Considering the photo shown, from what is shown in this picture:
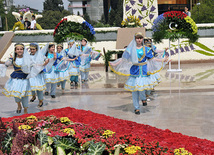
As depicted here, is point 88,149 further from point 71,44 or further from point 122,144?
point 71,44

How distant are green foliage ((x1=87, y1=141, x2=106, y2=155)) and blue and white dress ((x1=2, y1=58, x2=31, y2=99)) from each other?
4.72 metres

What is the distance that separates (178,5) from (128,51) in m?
51.8

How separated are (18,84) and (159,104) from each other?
401 cm

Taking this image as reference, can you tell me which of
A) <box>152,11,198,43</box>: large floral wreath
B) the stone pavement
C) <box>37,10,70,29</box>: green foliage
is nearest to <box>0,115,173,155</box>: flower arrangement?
the stone pavement

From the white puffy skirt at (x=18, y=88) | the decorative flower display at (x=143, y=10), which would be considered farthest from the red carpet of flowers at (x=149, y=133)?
the decorative flower display at (x=143, y=10)

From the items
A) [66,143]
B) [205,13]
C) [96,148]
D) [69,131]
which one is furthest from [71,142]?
[205,13]

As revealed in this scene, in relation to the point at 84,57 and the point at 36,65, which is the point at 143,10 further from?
the point at 36,65

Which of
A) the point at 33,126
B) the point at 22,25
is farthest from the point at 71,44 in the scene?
the point at 22,25

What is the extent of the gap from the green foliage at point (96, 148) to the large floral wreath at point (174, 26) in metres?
13.5

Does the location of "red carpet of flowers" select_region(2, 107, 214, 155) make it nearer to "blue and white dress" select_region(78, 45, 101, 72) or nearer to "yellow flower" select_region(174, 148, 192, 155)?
"yellow flower" select_region(174, 148, 192, 155)

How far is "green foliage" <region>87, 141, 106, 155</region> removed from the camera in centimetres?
353

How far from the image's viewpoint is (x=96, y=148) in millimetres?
3596

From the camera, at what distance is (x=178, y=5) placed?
5662 centimetres

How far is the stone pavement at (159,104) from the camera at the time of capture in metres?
6.87
